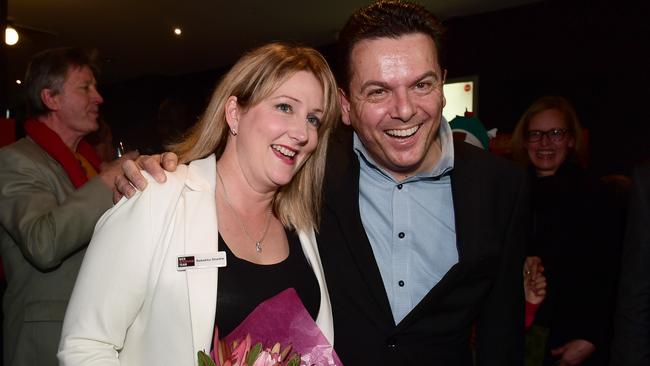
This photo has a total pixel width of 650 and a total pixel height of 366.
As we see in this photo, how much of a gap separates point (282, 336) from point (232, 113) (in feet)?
2.43

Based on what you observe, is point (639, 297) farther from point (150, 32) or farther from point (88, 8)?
point (150, 32)

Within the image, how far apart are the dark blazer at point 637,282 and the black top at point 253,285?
1.11 meters

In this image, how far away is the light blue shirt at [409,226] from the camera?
182cm

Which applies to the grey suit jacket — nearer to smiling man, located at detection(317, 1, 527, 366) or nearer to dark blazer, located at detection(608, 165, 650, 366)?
smiling man, located at detection(317, 1, 527, 366)

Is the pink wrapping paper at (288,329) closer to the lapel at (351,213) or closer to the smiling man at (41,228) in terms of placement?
the lapel at (351,213)

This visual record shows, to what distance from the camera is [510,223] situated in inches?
73.4

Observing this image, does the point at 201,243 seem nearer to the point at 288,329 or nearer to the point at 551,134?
the point at 288,329

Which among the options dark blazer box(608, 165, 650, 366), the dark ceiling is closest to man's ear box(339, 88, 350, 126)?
dark blazer box(608, 165, 650, 366)

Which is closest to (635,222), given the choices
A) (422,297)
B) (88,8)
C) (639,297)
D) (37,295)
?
(639,297)

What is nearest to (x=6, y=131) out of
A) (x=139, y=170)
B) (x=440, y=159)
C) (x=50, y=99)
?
(x=50, y=99)

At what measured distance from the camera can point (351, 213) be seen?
183 centimetres

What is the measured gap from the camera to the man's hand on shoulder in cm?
152

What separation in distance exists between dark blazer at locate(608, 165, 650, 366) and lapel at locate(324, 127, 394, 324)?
2.89 feet

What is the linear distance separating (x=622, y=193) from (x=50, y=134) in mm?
3221
